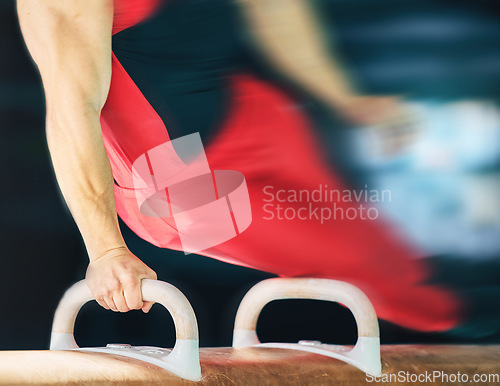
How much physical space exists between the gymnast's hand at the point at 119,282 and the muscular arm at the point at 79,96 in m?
0.25

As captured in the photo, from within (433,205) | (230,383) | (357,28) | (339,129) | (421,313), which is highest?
(357,28)

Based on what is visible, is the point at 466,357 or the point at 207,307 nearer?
the point at 466,357

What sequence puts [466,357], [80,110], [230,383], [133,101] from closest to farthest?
[230,383] < [466,357] < [80,110] < [133,101]

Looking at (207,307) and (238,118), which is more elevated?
(238,118)

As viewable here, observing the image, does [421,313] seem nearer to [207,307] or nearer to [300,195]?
[300,195]

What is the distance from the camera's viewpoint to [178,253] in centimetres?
229

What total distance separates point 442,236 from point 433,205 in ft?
0.39

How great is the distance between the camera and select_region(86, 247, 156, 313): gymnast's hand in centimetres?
156

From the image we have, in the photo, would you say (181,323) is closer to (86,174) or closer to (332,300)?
(332,300)

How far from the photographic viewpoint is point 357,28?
2352mm

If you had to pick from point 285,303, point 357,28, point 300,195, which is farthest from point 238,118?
point 285,303

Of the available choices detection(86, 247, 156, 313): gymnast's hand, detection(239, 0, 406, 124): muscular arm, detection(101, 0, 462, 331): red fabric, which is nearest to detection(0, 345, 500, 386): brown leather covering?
detection(86, 247, 156, 313): gymnast's hand

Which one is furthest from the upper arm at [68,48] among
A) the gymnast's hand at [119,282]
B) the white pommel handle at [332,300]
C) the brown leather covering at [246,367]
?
the brown leather covering at [246,367]
